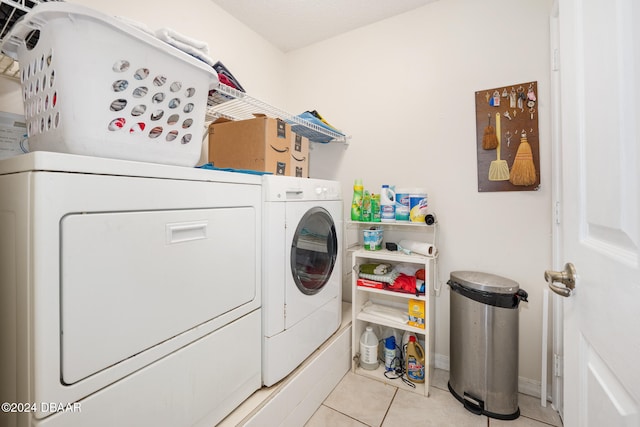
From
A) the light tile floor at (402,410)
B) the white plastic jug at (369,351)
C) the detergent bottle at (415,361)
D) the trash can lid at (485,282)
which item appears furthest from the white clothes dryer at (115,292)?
the trash can lid at (485,282)

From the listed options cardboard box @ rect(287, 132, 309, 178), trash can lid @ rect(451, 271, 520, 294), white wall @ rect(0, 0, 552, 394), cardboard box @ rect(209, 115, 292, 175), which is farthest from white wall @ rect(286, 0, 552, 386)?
cardboard box @ rect(209, 115, 292, 175)

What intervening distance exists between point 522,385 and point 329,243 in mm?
1503

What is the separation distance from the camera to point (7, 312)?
2.17 feet

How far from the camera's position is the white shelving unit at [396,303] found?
1606 millimetres

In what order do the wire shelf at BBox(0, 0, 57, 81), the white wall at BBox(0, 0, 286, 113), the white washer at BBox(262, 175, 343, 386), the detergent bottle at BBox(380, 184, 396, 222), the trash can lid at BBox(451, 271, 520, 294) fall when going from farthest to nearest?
the detergent bottle at BBox(380, 184, 396, 222) < the trash can lid at BBox(451, 271, 520, 294) < the white wall at BBox(0, 0, 286, 113) < the white washer at BBox(262, 175, 343, 386) < the wire shelf at BBox(0, 0, 57, 81)

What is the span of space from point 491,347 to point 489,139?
1239mm

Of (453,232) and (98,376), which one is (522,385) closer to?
(453,232)

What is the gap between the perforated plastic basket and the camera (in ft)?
2.21

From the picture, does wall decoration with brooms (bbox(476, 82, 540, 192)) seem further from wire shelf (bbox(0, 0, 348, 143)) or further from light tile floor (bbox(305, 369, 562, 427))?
light tile floor (bbox(305, 369, 562, 427))

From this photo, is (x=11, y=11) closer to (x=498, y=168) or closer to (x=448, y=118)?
(x=448, y=118)

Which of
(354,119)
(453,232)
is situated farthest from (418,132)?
(453,232)

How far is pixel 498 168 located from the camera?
1657 mm

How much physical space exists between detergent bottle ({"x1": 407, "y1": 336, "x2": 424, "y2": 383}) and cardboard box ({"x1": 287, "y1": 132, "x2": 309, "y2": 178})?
135 cm

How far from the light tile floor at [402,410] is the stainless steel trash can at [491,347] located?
2.7 inches
